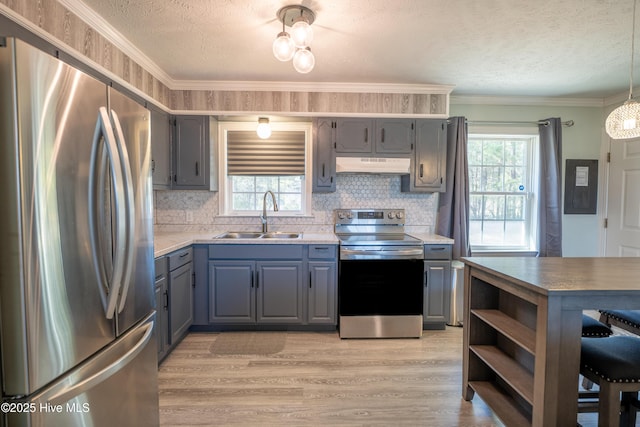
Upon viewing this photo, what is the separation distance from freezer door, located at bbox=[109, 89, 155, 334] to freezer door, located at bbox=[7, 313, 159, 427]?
0.10m

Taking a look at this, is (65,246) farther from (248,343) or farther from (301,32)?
(248,343)

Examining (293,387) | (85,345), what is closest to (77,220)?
(85,345)

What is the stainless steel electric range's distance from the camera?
2795 millimetres

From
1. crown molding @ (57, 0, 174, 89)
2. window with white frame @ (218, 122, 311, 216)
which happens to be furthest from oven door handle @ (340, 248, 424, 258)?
crown molding @ (57, 0, 174, 89)

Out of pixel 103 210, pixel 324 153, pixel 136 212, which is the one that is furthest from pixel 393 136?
pixel 103 210

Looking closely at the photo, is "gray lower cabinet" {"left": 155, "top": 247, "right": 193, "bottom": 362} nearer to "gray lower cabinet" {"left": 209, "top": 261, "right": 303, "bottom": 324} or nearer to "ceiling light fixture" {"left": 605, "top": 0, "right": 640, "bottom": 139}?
"gray lower cabinet" {"left": 209, "top": 261, "right": 303, "bottom": 324}

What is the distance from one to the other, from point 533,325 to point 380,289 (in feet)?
4.46

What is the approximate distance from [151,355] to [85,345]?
1.68 feet

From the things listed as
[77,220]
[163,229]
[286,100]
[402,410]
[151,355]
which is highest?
[286,100]

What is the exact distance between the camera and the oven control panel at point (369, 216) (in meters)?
3.42

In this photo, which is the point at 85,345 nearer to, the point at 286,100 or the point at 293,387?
the point at 293,387

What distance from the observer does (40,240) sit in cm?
94

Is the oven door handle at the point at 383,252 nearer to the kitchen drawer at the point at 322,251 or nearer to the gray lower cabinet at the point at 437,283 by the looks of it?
the kitchen drawer at the point at 322,251

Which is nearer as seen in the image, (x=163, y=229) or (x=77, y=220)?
(x=77, y=220)
